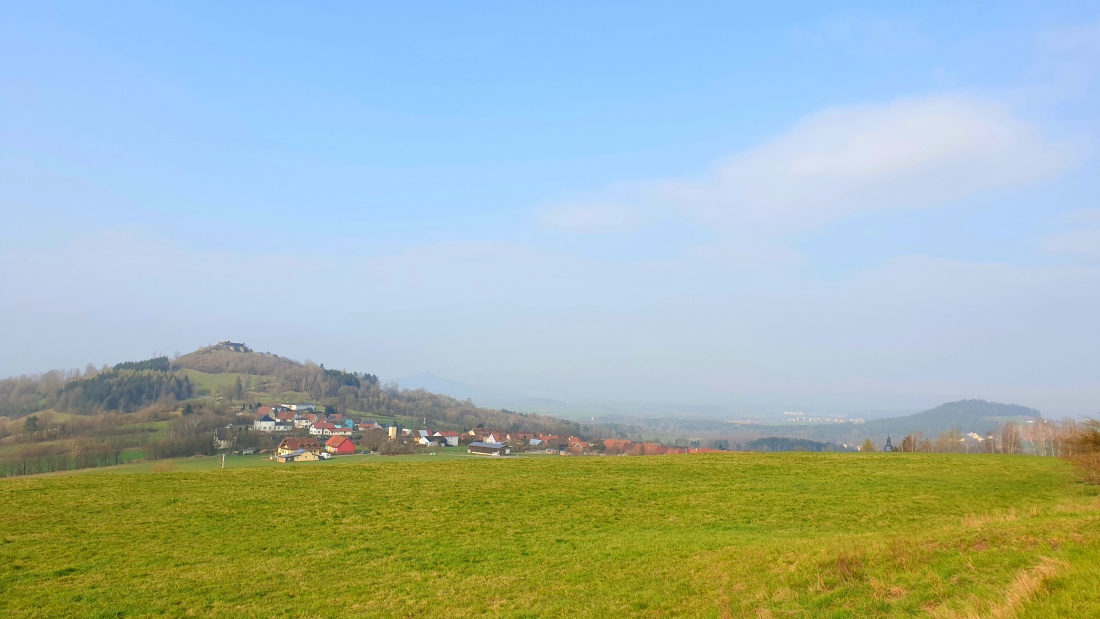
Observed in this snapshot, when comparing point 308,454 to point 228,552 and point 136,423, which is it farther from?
point 136,423

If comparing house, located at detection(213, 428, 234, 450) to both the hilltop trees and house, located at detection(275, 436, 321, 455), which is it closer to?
house, located at detection(275, 436, 321, 455)

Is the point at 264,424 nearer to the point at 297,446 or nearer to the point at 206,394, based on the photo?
the point at 297,446

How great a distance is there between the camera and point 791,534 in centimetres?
1839

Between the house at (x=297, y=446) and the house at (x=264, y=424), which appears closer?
the house at (x=297, y=446)

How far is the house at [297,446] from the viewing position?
2709 inches

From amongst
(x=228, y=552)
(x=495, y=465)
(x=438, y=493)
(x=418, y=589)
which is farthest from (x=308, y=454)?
(x=418, y=589)

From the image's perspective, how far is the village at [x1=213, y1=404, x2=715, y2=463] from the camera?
71.3m

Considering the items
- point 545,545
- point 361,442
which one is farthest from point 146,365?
point 545,545

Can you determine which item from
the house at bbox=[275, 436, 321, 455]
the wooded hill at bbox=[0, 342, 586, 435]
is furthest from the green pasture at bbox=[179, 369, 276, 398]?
the house at bbox=[275, 436, 321, 455]

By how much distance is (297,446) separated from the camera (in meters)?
73.8

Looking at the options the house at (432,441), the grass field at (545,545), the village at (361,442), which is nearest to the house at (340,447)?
the village at (361,442)

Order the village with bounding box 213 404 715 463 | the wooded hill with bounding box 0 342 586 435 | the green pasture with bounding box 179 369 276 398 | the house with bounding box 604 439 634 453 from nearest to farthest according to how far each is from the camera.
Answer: the village with bounding box 213 404 715 463, the house with bounding box 604 439 634 453, the wooded hill with bounding box 0 342 586 435, the green pasture with bounding box 179 369 276 398

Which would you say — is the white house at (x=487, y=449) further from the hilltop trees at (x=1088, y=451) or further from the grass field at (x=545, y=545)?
the hilltop trees at (x=1088, y=451)

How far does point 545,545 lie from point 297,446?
214 feet
